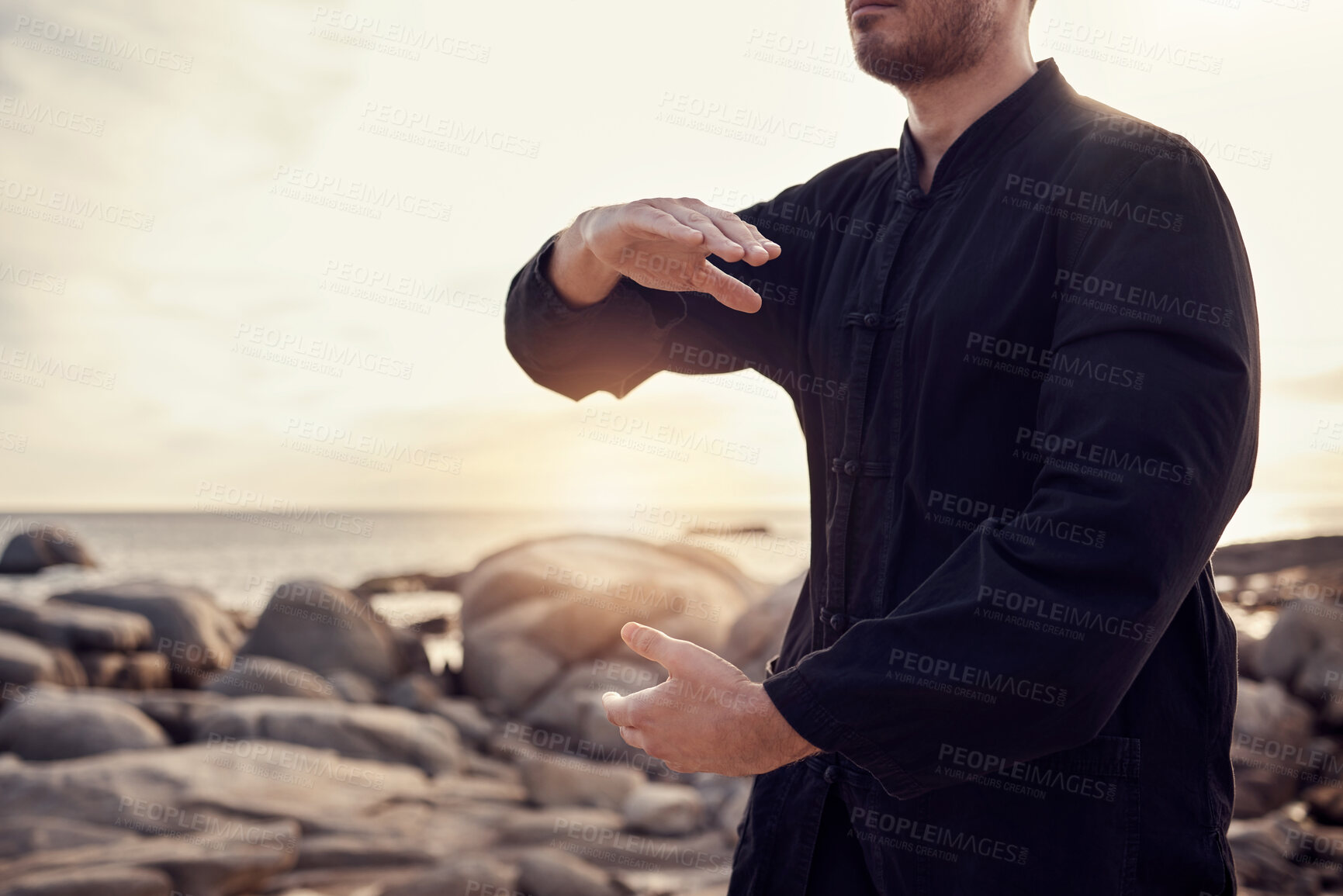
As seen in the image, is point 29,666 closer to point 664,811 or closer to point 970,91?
point 664,811

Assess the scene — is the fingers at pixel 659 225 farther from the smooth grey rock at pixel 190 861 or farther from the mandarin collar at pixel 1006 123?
the smooth grey rock at pixel 190 861

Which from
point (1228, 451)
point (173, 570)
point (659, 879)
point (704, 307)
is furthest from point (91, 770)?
point (173, 570)

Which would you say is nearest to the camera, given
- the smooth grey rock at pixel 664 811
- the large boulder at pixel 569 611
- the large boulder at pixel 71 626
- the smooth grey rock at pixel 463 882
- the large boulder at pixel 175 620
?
the smooth grey rock at pixel 463 882

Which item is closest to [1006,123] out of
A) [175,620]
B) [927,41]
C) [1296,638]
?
[927,41]

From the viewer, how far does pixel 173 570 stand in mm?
36750

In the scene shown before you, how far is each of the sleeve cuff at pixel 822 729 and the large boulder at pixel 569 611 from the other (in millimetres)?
8240

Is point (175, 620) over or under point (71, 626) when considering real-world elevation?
under

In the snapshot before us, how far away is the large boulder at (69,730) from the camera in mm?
6551

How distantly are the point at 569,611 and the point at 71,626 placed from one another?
5553mm

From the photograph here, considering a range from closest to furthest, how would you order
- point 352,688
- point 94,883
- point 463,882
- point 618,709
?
point 618,709 → point 94,883 → point 463,882 → point 352,688

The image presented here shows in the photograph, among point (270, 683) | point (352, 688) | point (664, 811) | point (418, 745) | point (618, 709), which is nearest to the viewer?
point (618, 709)

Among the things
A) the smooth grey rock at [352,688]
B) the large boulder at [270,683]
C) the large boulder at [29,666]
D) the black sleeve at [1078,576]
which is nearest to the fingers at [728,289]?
the black sleeve at [1078,576]

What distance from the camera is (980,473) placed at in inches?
62.6

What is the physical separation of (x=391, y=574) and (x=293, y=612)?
2265 cm
